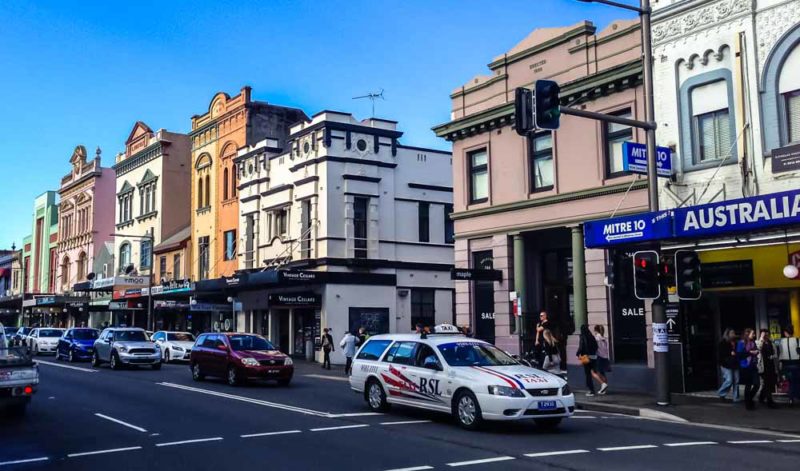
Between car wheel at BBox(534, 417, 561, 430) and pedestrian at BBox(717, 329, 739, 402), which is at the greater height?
pedestrian at BBox(717, 329, 739, 402)

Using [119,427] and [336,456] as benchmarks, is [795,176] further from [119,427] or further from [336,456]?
[119,427]

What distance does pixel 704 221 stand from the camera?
1559 cm

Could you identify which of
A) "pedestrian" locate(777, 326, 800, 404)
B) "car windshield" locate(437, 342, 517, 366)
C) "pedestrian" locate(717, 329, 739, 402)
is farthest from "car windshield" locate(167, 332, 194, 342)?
"pedestrian" locate(777, 326, 800, 404)

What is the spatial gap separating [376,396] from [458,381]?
9.21ft

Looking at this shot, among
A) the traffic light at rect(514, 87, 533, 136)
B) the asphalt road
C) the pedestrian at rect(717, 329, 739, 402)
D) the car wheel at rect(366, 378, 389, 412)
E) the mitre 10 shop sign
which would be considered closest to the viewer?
the asphalt road

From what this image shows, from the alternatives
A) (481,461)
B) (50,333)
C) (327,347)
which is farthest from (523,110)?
(50,333)

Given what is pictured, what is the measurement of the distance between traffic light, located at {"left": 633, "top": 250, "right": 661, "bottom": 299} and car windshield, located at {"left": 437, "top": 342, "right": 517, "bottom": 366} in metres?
3.72

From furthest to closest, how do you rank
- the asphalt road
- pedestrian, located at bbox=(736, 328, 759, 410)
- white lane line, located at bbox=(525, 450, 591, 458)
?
1. pedestrian, located at bbox=(736, 328, 759, 410)
2. white lane line, located at bbox=(525, 450, 591, 458)
3. the asphalt road

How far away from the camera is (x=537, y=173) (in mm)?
23906

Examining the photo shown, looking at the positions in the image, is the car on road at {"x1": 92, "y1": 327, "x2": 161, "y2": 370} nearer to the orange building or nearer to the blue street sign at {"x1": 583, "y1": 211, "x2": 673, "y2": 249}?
the orange building

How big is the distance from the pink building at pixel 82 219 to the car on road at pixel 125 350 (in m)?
32.1

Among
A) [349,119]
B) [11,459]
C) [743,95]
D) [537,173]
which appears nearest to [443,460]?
[11,459]

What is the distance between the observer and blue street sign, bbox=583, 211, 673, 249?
16.3 m

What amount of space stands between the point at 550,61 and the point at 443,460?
16380 mm
